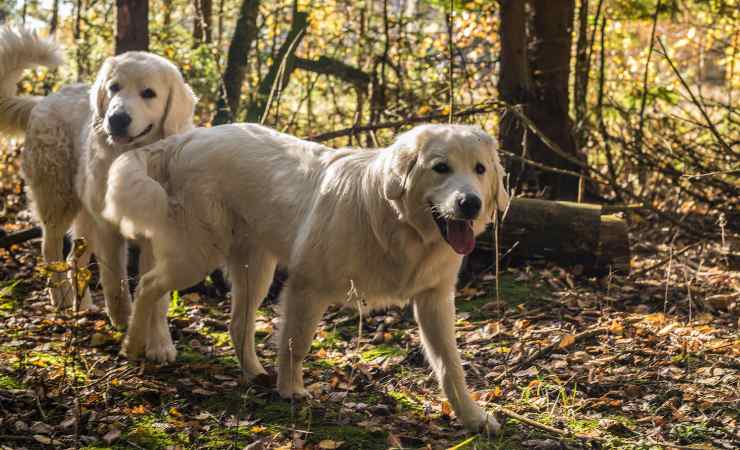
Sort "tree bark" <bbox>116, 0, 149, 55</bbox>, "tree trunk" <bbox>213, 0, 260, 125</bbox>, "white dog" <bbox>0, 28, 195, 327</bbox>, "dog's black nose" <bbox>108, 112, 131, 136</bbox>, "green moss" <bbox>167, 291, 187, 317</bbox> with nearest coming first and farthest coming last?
"dog's black nose" <bbox>108, 112, 131, 136</bbox> → "white dog" <bbox>0, 28, 195, 327</bbox> → "green moss" <bbox>167, 291, 187, 317</bbox> → "tree bark" <bbox>116, 0, 149, 55</bbox> → "tree trunk" <bbox>213, 0, 260, 125</bbox>

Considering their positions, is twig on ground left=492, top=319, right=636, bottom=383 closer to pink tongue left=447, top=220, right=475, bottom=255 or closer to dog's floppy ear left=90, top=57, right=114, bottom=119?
Answer: pink tongue left=447, top=220, right=475, bottom=255

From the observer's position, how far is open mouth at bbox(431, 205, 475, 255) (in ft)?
12.2

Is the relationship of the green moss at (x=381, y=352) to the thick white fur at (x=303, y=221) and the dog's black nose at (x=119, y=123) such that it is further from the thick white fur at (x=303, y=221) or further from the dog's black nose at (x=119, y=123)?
the dog's black nose at (x=119, y=123)

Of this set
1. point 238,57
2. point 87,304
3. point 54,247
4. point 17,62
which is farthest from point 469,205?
point 238,57

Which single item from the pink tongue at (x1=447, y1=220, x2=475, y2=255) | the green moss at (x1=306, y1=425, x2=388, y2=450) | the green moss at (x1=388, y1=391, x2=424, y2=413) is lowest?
the green moss at (x1=388, y1=391, x2=424, y2=413)

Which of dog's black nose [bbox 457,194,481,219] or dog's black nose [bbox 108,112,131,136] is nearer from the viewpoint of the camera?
dog's black nose [bbox 457,194,481,219]

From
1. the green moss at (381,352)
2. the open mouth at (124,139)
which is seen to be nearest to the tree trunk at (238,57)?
the open mouth at (124,139)

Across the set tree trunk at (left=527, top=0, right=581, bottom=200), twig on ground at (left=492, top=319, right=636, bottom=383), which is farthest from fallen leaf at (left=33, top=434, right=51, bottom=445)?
tree trunk at (left=527, top=0, right=581, bottom=200)

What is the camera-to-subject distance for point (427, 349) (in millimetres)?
4105

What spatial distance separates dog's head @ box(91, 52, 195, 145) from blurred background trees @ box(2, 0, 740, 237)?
139cm

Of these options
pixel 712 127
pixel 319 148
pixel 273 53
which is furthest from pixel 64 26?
pixel 712 127

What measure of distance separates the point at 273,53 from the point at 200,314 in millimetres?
3899

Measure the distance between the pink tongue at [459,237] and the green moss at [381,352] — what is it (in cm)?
152

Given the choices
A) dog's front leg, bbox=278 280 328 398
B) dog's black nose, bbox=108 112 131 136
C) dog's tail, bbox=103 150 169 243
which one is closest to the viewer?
dog's front leg, bbox=278 280 328 398
